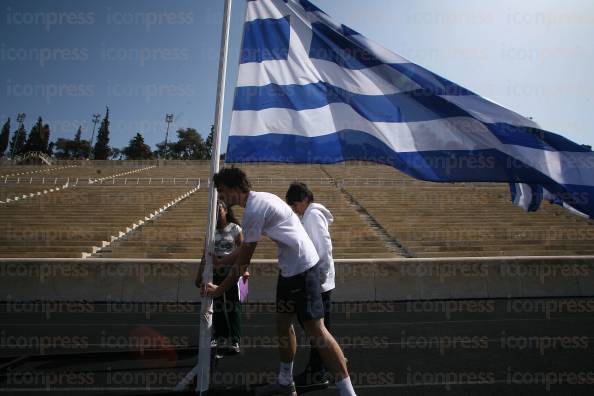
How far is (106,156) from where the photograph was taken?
7888cm

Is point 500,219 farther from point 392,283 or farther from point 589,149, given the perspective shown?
point 589,149

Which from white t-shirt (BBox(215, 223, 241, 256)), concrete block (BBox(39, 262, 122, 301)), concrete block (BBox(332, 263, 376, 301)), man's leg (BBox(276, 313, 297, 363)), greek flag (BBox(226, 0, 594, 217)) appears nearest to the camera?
man's leg (BBox(276, 313, 297, 363))

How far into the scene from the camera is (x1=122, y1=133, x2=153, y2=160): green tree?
75.9m

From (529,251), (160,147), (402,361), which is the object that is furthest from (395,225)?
(160,147)

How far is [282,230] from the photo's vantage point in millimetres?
2711

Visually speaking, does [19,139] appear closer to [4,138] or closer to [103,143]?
[4,138]

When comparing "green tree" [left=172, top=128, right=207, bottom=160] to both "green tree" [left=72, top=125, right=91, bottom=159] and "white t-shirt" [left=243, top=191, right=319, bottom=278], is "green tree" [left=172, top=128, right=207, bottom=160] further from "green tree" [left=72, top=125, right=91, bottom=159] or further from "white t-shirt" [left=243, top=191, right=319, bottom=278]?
"white t-shirt" [left=243, top=191, right=319, bottom=278]

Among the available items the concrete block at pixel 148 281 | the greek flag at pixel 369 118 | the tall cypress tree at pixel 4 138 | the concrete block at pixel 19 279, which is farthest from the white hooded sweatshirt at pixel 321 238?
the tall cypress tree at pixel 4 138

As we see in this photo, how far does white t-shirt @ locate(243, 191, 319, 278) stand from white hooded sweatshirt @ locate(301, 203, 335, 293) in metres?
0.63

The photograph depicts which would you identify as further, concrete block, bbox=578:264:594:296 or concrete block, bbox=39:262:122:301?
concrete block, bbox=578:264:594:296

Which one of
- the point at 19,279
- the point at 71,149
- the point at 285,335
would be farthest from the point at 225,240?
the point at 71,149

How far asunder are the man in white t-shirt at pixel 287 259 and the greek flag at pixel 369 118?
0.51 metres

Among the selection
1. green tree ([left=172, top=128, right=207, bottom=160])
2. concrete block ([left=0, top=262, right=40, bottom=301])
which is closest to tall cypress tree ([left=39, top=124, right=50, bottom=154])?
green tree ([left=172, top=128, right=207, bottom=160])

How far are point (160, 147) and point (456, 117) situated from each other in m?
87.5
